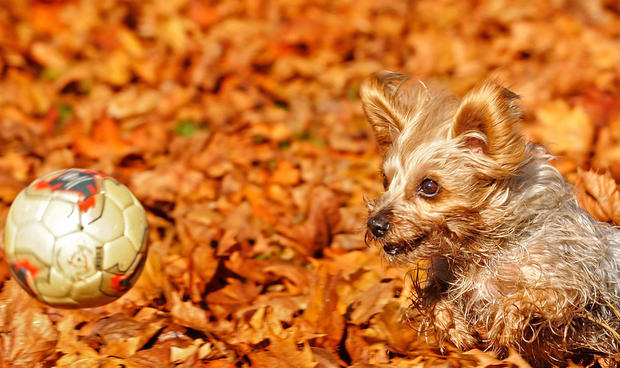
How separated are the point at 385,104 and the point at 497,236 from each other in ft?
3.31

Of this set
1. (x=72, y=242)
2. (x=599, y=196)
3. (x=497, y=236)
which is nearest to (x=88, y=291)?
(x=72, y=242)

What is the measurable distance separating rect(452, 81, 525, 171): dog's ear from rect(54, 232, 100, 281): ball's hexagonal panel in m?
2.01

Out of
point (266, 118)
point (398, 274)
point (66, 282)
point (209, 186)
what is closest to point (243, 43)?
point (266, 118)

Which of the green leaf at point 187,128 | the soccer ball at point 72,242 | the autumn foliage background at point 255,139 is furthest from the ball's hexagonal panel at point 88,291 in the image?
the green leaf at point 187,128

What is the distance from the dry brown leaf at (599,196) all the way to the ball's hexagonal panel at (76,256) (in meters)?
3.02

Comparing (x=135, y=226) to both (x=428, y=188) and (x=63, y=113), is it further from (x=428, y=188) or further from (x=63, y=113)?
(x=63, y=113)

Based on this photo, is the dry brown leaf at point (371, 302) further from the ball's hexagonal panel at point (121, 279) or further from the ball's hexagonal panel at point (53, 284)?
the ball's hexagonal panel at point (53, 284)

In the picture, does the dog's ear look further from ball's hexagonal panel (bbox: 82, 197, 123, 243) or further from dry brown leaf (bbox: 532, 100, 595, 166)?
dry brown leaf (bbox: 532, 100, 595, 166)

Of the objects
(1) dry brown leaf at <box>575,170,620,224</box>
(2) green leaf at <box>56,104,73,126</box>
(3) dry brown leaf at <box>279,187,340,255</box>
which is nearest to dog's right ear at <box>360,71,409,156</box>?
(3) dry brown leaf at <box>279,187,340,255</box>

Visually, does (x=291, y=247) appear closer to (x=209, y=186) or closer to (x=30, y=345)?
(x=209, y=186)

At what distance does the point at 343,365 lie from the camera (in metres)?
3.87

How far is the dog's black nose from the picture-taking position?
12.0 feet

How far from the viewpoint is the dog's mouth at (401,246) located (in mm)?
3654

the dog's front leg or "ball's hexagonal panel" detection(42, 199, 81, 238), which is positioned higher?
"ball's hexagonal panel" detection(42, 199, 81, 238)
